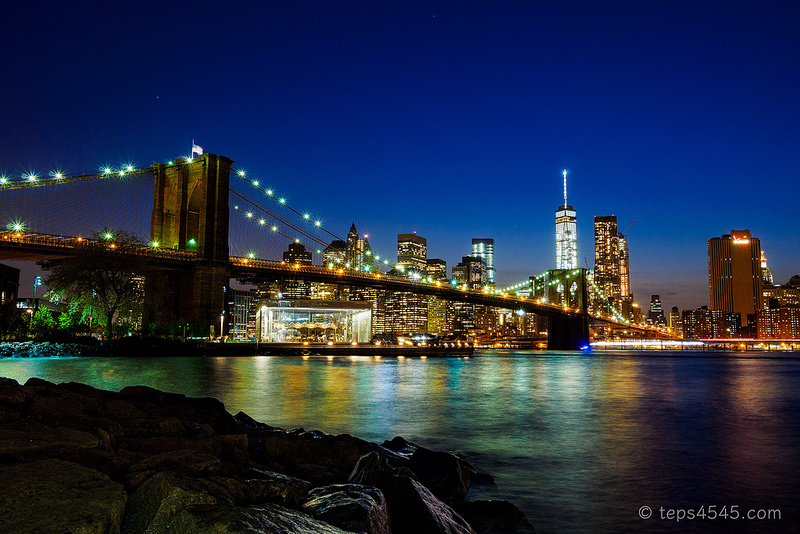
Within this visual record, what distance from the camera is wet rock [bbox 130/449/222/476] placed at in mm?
4887

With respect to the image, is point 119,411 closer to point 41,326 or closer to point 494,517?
point 494,517

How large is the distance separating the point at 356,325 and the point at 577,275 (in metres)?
55.0

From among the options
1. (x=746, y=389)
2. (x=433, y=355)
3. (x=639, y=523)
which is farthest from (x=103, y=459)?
(x=433, y=355)

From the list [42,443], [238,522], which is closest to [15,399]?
[42,443]

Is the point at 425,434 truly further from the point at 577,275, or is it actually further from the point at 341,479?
the point at 577,275

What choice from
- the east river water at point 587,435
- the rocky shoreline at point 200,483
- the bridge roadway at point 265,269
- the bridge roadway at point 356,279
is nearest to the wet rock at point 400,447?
the rocky shoreline at point 200,483

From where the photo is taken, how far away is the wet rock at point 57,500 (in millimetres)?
3270

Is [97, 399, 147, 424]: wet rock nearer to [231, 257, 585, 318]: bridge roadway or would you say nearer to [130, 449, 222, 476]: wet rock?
[130, 449, 222, 476]: wet rock

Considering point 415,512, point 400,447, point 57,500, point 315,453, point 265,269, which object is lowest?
point 400,447

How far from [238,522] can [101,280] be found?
4840 cm

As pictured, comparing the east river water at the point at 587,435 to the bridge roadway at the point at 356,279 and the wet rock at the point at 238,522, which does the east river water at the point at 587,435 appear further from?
the bridge roadway at the point at 356,279

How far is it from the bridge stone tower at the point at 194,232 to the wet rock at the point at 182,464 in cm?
5152

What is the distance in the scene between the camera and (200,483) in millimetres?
4105

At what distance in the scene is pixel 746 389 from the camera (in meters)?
29.1
